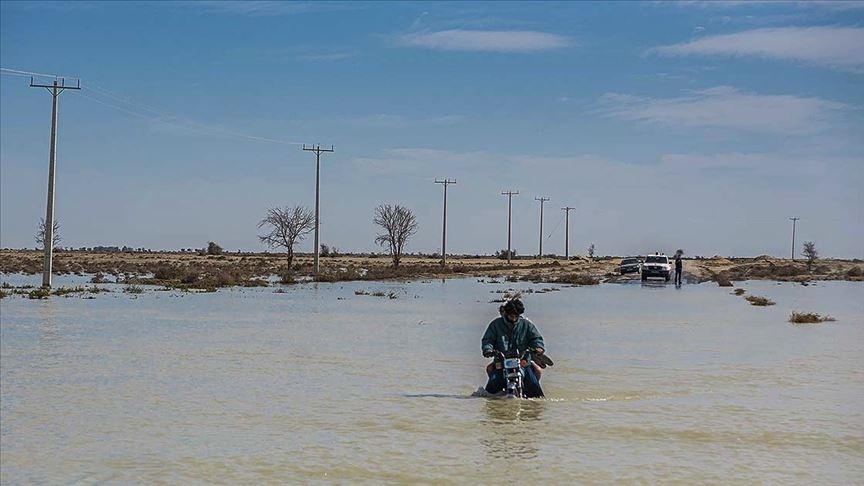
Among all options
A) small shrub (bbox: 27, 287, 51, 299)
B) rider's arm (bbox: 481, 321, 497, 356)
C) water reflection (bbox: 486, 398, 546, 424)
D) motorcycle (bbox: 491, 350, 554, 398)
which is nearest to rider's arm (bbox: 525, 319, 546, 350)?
motorcycle (bbox: 491, 350, 554, 398)

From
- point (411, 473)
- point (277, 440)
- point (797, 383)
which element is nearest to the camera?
point (411, 473)

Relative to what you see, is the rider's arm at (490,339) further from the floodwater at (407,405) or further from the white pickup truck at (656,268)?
the white pickup truck at (656,268)

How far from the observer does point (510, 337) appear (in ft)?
46.2

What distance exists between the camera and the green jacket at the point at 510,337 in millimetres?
14023

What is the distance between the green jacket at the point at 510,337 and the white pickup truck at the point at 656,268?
5393 cm

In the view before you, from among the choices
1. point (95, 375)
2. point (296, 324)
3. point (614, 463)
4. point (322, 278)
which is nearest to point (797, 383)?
point (614, 463)

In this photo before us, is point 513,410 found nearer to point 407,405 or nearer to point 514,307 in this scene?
point 514,307

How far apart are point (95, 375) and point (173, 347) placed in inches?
197

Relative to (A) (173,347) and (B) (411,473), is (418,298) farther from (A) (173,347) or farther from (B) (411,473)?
(B) (411,473)

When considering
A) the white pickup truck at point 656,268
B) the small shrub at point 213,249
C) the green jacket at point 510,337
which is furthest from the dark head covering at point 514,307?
the small shrub at point 213,249

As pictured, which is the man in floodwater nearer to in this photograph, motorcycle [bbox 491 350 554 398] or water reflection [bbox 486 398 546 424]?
motorcycle [bbox 491 350 554 398]

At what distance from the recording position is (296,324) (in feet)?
97.0

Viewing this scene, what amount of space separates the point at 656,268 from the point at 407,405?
53814 mm

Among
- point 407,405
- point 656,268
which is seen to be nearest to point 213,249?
point 656,268
